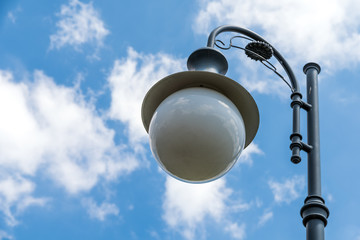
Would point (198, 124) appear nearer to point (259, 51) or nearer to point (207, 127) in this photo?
point (207, 127)

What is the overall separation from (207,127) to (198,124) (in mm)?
60

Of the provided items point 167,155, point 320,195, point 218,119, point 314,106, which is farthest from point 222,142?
point 314,106

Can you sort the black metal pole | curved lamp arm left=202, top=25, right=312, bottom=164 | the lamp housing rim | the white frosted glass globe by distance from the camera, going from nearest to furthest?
the white frosted glass globe < the black metal pole < the lamp housing rim < curved lamp arm left=202, top=25, right=312, bottom=164

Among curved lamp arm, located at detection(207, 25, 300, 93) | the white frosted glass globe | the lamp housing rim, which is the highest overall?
curved lamp arm, located at detection(207, 25, 300, 93)

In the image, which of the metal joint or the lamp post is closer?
the lamp post

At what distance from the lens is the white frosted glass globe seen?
3201 millimetres

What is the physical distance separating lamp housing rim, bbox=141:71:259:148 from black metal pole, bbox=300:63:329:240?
499 millimetres

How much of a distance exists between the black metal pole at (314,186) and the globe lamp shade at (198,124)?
0.60 metres

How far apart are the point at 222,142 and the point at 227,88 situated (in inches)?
19.5

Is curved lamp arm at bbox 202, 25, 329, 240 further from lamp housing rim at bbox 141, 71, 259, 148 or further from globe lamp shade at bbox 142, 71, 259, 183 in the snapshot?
globe lamp shade at bbox 142, 71, 259, 183

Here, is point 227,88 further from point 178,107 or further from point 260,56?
point 260,56

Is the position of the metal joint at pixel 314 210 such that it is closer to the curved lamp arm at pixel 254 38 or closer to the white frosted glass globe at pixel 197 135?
the white frosted glass globe at pixel 197 135

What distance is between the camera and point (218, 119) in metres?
3.27

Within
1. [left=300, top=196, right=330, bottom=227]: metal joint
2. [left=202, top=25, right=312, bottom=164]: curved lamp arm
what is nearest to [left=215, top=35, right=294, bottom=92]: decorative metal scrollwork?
[left=202, top=25, right=312, bottom=164]: curved lamp arm
